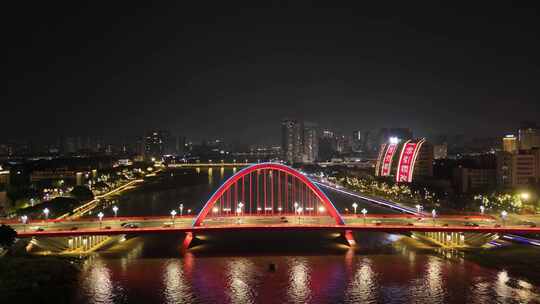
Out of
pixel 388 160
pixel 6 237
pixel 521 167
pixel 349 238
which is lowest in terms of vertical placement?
pixel 349 238

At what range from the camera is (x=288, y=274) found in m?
20.4

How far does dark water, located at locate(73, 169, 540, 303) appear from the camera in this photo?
17.9 meters

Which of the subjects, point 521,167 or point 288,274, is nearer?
point 288,274

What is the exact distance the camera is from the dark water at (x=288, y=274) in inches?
703

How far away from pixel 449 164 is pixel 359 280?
53222 mm

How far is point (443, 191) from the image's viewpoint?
4531cm

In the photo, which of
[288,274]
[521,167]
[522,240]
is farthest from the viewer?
[521,167]

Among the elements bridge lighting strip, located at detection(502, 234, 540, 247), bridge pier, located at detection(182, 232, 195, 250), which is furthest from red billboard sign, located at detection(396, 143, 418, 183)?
bridge pier, located at detection(182, 232, 195, 250)

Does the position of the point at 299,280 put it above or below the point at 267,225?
below

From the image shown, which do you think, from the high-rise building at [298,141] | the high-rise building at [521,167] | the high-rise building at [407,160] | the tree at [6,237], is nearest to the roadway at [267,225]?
the tree at [6,237]

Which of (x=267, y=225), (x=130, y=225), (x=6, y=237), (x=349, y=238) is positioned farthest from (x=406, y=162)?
(x=6, y=237)

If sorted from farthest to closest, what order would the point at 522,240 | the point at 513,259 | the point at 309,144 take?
the point at 309,144
the point at 522,240
the point at 513,259

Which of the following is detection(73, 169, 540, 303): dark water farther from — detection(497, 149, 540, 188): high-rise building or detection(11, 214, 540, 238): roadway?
detection(497, 149, 540, 188): high-rise building

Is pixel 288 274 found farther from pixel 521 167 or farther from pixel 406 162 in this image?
pixel 406 162
